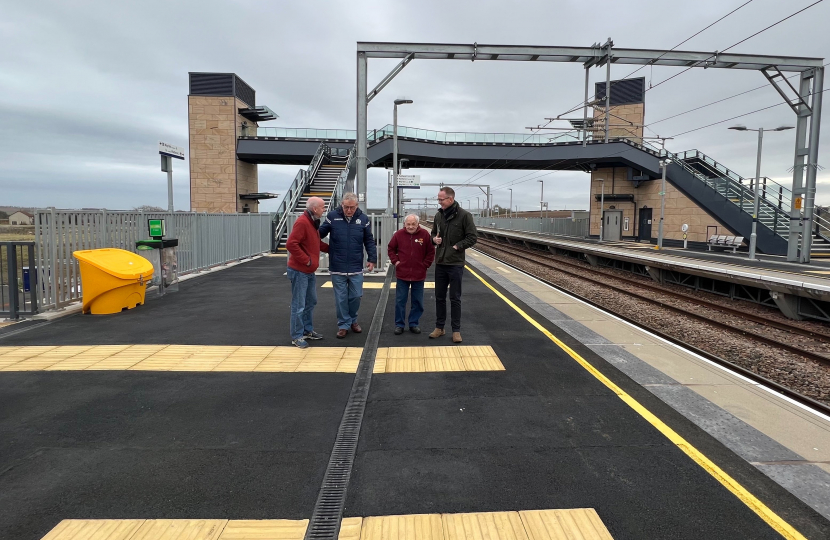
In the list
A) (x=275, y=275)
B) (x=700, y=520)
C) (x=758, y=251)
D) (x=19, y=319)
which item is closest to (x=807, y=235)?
(x=758, y=251)

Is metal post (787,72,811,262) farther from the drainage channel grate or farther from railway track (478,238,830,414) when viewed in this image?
the drainage channel grate

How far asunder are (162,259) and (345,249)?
18.6 feet

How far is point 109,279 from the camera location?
7.80m

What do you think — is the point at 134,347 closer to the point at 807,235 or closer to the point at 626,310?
the point at 626,310

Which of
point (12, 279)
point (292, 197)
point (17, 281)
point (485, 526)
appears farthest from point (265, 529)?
point (292, 197)

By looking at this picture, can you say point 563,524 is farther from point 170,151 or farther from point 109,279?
point 170,151

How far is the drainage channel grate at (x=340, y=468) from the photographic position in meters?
2.60

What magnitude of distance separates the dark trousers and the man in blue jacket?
1.12 metres

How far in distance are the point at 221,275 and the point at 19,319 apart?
5.98 m

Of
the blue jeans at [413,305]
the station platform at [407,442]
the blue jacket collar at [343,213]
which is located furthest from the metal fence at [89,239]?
the blue jeans at [413,305]

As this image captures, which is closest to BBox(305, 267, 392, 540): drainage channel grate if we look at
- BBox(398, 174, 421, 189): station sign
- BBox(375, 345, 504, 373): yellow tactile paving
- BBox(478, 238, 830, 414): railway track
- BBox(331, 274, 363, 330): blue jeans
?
BBox(375, 345, 504, 373): yellow tactile paving

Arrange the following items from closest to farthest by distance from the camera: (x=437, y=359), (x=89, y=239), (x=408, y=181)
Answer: (x=437, y=359) → (x=89, y=239) → (x=408, y=181)

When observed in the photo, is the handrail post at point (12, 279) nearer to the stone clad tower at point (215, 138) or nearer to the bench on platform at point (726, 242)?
the stone clad tower at point (215, 138)

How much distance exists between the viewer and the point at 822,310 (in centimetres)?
1023
